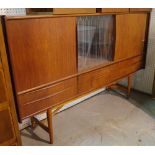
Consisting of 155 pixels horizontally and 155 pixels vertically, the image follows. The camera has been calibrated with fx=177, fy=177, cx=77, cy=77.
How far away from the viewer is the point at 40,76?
1.35 metres

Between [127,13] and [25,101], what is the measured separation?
133cm

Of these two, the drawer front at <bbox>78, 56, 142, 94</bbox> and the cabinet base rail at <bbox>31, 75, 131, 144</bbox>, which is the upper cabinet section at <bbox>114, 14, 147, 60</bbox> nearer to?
the drawer front at <bbox>78, 56, 142, 94</bbox>

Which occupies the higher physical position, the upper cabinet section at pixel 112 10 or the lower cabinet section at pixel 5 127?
the upper cabinet section at pixel 112 10

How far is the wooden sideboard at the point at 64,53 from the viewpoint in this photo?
121 centimetres

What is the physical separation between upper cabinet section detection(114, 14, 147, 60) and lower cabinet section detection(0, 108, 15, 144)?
1216 mm

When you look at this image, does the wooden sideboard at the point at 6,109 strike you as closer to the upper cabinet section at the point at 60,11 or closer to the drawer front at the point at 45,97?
the drawer front at the point at 45,97

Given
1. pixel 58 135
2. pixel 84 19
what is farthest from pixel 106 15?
pixel 58 135

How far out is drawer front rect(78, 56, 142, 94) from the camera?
1687 millimetres

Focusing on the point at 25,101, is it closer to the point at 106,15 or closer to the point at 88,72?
the point at 88,72

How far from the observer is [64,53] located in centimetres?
144

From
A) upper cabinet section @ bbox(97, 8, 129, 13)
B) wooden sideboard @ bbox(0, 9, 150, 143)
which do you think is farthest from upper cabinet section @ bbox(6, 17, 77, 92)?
upper cabinet section @ bbox(97, 8, 129, 13)


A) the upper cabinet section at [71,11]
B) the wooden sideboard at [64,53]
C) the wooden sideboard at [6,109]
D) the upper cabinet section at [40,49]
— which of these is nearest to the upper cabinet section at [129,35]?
the wooden sideboard at [64,53]

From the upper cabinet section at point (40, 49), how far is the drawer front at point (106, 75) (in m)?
0.23

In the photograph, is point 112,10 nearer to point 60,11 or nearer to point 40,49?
point 60,11
